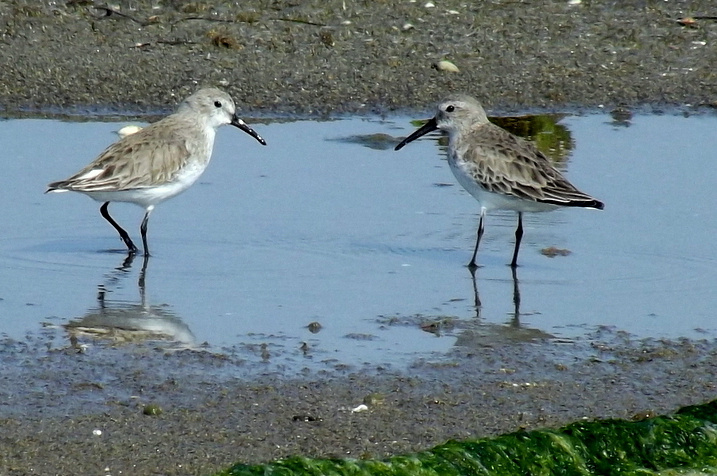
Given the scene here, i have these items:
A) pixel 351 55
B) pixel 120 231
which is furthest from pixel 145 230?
pixel 351 55

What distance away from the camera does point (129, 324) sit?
22.8 feet

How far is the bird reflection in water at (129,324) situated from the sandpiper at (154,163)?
3.66 ft

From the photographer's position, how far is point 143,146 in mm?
9016

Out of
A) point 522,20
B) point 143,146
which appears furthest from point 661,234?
point 522,20

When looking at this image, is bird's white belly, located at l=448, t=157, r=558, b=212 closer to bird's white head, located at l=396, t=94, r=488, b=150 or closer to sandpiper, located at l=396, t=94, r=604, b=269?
sandpiper, located at l=396, t=94, r=604, b=269

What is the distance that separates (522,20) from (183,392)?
883 centimetres

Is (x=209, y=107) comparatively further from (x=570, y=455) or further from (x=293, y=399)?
(x=570, y=455)

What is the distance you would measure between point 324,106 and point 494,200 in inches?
130

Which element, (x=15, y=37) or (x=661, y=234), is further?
(x=15, y=37)

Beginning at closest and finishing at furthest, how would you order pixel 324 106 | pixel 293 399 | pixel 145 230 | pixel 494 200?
pixel 293 399, pixel 145 230, pixel 494 200, pixel 324 106

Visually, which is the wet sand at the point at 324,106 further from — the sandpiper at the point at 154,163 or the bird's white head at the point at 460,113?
the bird's white head at the point at 460,113

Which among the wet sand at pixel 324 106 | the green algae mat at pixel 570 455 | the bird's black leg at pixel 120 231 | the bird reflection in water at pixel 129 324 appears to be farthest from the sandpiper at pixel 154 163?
the green algae mat at pixel 570 455

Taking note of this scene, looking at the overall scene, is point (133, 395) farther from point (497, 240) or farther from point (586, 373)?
point (497, 240)

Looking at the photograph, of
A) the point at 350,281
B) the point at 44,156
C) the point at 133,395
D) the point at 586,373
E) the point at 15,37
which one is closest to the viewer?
the point at 133,395
